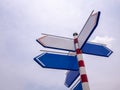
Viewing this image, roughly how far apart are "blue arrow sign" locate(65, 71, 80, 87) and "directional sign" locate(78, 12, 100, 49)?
0.94 meters

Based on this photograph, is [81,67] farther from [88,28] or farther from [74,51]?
[88,28]

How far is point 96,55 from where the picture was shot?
740 cm

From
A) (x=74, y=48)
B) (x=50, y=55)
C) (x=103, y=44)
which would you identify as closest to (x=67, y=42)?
(x=74, y=48)

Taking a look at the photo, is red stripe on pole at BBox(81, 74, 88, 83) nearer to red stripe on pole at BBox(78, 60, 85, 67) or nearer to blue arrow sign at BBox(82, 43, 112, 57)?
red stripe on pole at BBox(78, 60, 85, 67)

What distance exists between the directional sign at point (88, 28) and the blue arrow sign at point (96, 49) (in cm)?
36

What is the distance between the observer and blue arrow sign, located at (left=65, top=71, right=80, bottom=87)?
7243 mm

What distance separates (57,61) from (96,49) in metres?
1.45

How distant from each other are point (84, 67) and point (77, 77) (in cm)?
52

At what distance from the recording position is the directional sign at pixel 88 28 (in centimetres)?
643

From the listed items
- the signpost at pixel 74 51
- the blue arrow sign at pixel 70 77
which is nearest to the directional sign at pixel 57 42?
the signpost at pixel 74 51

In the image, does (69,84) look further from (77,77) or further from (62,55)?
(62,55)

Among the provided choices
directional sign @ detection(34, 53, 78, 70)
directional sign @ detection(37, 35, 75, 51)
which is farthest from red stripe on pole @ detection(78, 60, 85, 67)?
directional sign @ detection(37, 35, 75, 51)

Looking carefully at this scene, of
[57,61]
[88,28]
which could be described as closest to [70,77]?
[57,61]

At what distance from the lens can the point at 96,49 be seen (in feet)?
24.5
